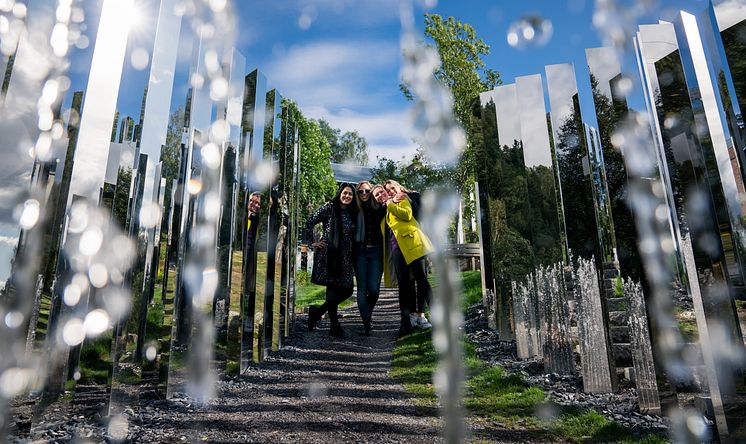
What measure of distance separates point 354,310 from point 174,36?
213 inches

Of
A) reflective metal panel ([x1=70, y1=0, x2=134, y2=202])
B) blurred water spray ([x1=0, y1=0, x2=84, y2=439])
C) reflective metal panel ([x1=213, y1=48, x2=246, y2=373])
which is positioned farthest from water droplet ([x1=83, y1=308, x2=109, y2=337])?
reflective metal panel ([x1=213, y1=48, x2=246, y2=373])

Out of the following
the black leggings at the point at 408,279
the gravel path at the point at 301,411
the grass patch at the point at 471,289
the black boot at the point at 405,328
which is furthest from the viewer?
the grass patch at the point at 471,289

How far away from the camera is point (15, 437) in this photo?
1503mm

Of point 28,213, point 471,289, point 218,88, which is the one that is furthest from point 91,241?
point 471,289

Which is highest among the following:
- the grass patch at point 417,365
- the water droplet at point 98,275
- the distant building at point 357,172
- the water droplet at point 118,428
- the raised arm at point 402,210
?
the distant building at point 357,172

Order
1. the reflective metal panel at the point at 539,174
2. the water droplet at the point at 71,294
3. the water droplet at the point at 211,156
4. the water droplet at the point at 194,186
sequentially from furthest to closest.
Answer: the reflective metal panel at the point at 539,174 < the water droplet at the point at 211,156 < the water droplet at the point at 194,186 < the water droplet at the point at 71,294

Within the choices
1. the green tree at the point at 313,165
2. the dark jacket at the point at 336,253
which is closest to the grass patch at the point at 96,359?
the dark jacket at the point at 336,253

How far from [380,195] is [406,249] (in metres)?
0.67

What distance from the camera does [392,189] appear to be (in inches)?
171

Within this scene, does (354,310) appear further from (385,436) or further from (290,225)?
(385,436)

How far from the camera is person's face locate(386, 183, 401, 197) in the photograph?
14.2 feet

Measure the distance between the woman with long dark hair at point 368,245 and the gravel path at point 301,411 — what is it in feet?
4.72

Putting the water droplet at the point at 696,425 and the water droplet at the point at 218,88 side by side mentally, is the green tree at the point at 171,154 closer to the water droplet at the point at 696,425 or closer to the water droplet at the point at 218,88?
the water droplet at the point at 218,88

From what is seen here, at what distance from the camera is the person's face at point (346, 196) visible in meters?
4.50
